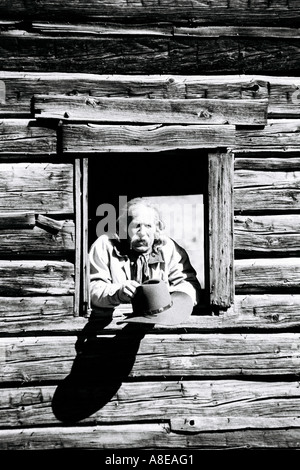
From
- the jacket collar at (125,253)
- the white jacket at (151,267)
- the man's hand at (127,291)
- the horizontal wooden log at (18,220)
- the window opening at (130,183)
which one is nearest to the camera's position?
the man's hand at (127,291)

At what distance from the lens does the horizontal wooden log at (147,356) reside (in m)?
4.65

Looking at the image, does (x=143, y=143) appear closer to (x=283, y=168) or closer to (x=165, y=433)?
(x=283, y=168)

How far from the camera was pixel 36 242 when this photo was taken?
4.64m

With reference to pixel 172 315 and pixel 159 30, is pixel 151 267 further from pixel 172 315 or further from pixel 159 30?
pixel 159 30

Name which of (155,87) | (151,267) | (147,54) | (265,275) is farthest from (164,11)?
(265,275)

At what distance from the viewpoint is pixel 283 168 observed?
480 cm

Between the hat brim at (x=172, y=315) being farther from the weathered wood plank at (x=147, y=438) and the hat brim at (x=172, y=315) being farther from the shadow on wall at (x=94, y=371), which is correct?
the weathered wood plank at (x=147, y=438)

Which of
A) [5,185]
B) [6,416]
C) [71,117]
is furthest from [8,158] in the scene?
[6,416]

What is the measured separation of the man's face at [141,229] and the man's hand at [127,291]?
42 cm

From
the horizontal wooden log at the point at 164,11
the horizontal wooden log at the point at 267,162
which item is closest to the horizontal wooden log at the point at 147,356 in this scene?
the horizontal wooden log at the point at 267,162

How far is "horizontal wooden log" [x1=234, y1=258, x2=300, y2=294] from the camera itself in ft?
15.6

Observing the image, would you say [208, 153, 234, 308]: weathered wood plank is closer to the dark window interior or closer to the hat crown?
the hat crown

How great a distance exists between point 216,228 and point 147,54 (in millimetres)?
1282

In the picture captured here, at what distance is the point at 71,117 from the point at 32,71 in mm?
437
